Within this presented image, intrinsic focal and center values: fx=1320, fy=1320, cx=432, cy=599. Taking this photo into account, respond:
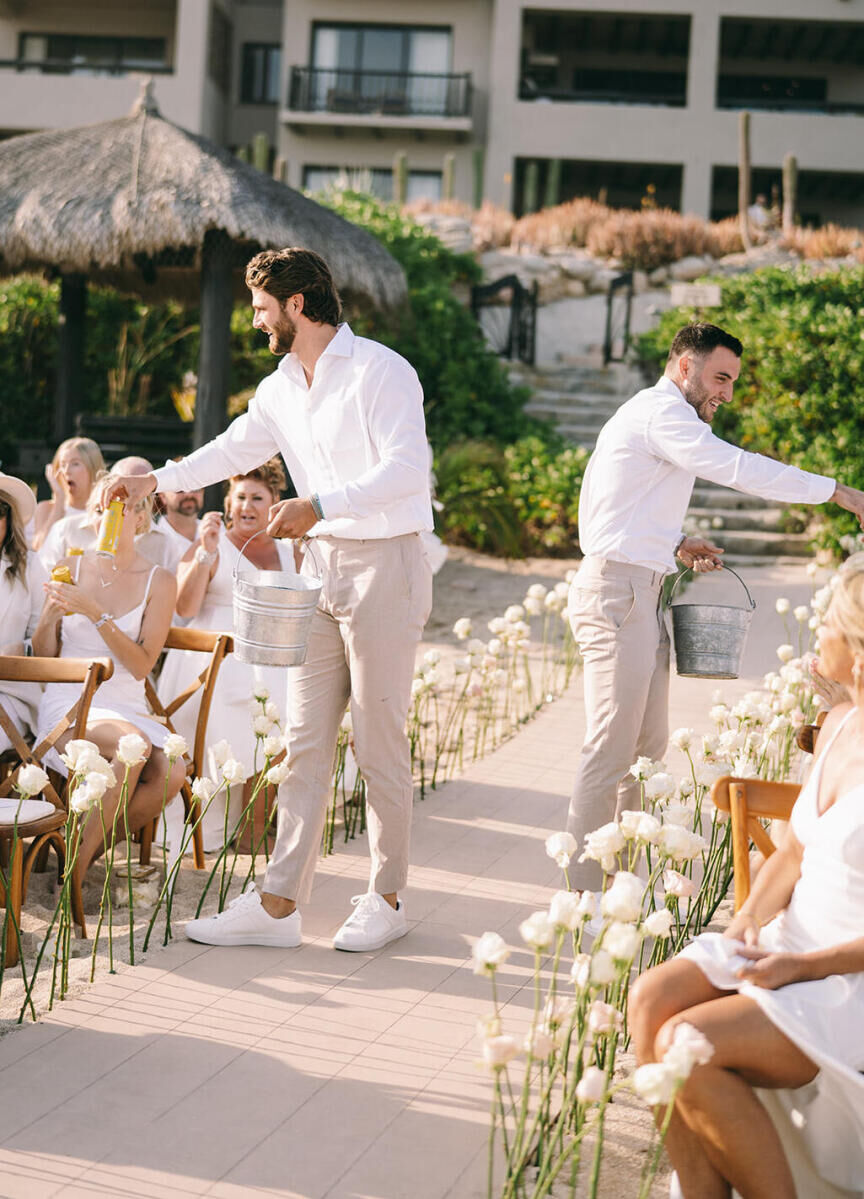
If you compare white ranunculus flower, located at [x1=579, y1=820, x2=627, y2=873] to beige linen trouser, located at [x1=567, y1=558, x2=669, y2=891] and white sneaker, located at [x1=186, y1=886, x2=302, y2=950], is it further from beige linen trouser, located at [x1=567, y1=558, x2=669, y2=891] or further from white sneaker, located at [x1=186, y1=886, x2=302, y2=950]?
white sneaker, located at [x1=186, y1=886, x2=302, y2=950]

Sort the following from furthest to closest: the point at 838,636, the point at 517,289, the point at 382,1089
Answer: the point at 517,289 < the point at 382,1089 < the point at 838,636

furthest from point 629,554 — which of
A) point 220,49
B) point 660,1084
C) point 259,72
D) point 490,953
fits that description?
point 259,72

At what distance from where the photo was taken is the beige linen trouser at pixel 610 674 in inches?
168

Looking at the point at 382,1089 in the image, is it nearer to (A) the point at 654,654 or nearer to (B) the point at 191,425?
(A) the point at 654,654

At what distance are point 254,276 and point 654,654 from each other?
68.6 inches

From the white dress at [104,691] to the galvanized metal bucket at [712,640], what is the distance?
1917mm

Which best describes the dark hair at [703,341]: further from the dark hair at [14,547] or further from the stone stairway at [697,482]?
the stone stairway at [697,482]

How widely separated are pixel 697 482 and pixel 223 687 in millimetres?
10032

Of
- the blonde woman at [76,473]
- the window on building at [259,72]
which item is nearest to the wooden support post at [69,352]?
the blonde woman at [76,473]

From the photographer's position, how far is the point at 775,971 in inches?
99.6

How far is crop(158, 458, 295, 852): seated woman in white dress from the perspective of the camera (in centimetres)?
548

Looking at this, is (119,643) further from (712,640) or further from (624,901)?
(624,901)

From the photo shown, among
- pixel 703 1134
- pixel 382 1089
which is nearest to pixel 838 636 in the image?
pixel 703 1134

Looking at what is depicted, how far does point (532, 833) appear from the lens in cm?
554
